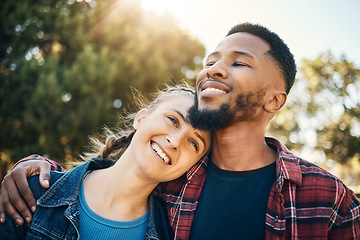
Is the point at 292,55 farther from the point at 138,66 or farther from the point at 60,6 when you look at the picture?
the point at 60,6

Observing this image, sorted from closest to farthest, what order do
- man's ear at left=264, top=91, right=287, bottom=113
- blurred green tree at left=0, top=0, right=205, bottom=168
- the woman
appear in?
the woman, man's ear at left=264, top=91, right=287, bottom=113, blurred green tree at left=0, top=0, right=205, bottom=168

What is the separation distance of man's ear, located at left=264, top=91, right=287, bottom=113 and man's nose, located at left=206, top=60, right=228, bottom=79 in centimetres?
56

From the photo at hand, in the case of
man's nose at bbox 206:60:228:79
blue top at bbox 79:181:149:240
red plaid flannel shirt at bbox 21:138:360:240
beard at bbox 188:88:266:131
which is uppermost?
man's nose at bbox 206:60:228:79

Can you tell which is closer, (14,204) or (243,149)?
(14,204)

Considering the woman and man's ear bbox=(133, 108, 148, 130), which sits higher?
man's ear bbox=(133, 108, 148, 130)

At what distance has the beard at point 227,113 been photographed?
237 centimetres

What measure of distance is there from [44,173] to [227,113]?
1.71 m

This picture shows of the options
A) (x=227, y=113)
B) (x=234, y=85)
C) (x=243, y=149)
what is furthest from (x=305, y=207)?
(x=234, y=85)

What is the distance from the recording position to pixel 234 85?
243 cm

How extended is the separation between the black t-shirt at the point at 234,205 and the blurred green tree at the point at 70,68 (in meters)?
7.47

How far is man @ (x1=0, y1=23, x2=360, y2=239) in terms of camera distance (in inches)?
80.7

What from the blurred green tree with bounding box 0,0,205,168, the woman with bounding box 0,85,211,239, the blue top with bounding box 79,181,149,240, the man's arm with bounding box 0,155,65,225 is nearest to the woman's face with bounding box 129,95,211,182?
the woman with bounding box 0,85,211,239

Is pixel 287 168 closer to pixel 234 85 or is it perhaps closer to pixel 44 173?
pixel 234 85

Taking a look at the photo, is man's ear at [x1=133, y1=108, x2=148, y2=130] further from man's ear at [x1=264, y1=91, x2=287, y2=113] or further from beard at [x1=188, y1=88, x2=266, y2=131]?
man's ear at [x1=264, y1=91, x2=287, y2=113]
